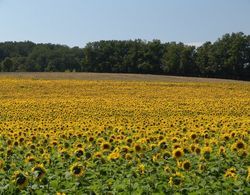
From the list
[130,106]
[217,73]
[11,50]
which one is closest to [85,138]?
[130,106]

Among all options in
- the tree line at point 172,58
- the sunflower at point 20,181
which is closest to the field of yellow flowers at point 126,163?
the sunflower at point 20,181

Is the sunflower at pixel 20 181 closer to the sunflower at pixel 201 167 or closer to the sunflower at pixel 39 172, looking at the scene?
the sunflower at pixel 39 172

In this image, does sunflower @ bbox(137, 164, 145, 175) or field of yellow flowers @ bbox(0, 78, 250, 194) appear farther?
sunflower @ bbox(137, 164, 145, 175)

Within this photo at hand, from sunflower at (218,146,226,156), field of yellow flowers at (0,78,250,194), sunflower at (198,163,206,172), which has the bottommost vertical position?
field of yellow flowers at (0,78,250,194)

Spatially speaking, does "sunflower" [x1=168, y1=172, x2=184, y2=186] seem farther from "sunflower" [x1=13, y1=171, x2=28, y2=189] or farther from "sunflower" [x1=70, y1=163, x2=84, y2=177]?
"sunflower" [x1=13, y1=171, x2=28, y2=189]

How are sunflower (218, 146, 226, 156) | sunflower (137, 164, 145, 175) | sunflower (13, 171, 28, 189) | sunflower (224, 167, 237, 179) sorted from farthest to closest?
sunflower (218, 146, 226, 156), sunflower (137, 164, 145, 175), sunflower (224, 167, 237, 179), sunflower (13, 171, 28, 189)

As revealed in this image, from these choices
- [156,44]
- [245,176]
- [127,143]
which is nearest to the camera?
[245,176]

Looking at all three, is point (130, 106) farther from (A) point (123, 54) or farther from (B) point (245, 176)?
(A) point (123, 54)

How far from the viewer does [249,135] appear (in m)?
10.3

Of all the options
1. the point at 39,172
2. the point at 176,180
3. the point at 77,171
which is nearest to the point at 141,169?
the point at 176,180

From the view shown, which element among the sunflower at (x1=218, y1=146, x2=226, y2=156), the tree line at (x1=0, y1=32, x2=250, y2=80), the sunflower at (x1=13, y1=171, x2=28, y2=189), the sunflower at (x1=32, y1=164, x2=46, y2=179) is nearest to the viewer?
the sunflower at (x1=13, y1=171, x2=28, y2=189)

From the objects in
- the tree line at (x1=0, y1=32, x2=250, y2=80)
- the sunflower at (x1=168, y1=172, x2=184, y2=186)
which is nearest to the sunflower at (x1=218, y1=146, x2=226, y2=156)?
the sunflower at (x1=168, y1=172, x2=184, y2=186)

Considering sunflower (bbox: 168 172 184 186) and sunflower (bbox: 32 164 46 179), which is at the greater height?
sunflower (bbox: 32 164 46 179)

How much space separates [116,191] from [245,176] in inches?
67.5
